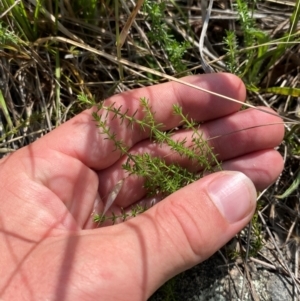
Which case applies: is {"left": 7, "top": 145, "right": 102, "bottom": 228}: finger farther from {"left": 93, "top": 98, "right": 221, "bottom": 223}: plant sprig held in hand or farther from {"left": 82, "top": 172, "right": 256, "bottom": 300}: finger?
{"left": 82, "top": 172, "right": 256, "bottom": 300}: finger

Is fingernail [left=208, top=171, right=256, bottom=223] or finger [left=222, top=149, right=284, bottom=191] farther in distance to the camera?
finger [left=222, top=149, right=284, bottom=191]

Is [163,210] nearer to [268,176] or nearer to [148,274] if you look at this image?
[148,274]

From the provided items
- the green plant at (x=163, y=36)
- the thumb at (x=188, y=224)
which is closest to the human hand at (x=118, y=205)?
the thumb at (x=188, y=224)

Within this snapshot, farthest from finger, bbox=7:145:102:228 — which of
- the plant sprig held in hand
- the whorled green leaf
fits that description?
the whorled green leaf

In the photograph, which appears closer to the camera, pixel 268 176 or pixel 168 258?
pixel 168 258

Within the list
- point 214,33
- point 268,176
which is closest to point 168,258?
point 268,176

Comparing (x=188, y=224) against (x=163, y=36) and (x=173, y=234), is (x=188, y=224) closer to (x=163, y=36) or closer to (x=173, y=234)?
(x=173, y=234)
